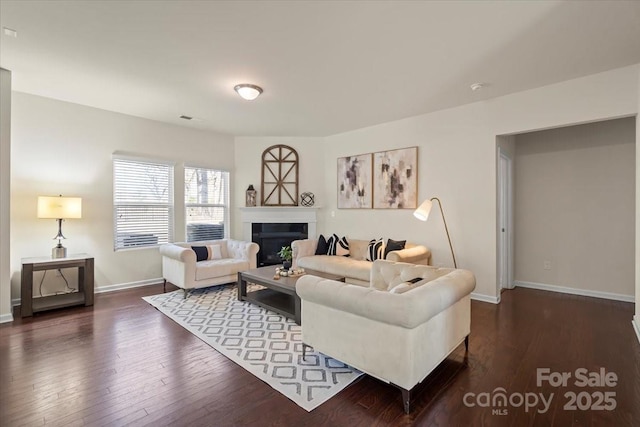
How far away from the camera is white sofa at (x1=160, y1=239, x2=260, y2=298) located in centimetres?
421

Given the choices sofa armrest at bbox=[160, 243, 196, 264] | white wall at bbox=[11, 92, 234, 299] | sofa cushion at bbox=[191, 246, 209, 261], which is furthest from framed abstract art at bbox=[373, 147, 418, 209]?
white wall at bbox=[11, 92, 234, 299]

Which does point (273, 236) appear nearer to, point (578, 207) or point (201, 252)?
point (201, 252)

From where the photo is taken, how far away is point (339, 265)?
472 cm

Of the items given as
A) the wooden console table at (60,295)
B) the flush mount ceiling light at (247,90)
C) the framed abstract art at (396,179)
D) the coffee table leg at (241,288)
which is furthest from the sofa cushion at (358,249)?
the wooden console table at (60,295)

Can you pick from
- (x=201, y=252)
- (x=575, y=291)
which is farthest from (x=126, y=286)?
(x=575, y=291)

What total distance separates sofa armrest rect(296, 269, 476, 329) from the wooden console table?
132 inches

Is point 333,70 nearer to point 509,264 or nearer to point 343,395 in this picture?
point 343,395

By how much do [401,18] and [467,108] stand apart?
2.48 m

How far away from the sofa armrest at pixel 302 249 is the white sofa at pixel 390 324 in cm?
300

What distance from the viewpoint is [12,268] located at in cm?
395

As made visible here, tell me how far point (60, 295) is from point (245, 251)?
2.53 meters

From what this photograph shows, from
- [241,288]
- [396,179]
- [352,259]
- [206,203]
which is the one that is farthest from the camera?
[206,203]

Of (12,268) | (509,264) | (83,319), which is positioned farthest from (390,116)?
(12,268)

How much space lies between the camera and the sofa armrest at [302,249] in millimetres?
5445
